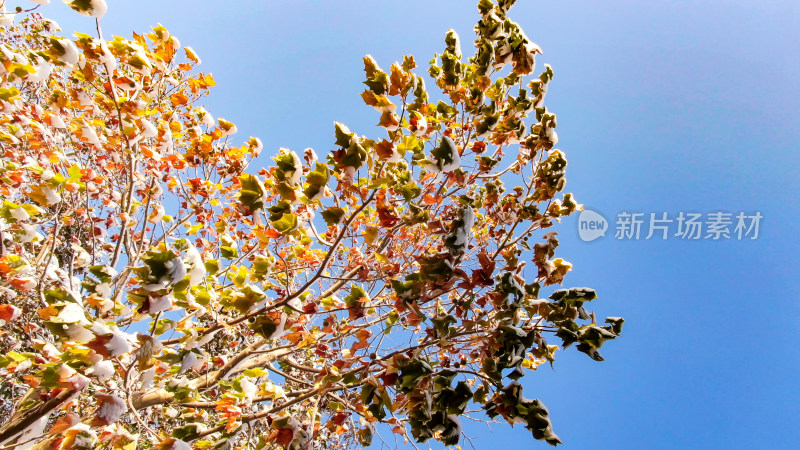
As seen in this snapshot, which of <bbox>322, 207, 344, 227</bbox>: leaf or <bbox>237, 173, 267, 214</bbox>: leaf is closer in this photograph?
<bbox>237, 173, 267, 214</bbox>: leaf

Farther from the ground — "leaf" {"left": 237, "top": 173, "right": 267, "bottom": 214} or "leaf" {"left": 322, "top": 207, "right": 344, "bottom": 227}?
"leaf" {"left": 322, "top": 207, "right": 344, "bottom": 227}

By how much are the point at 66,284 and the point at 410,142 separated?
2.28 metres

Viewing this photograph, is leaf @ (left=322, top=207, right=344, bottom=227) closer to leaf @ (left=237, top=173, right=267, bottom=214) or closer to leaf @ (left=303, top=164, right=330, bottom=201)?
leaf @ (left=303, top=164, right=330, bottom=201)

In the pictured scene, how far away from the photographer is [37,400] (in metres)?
1.98

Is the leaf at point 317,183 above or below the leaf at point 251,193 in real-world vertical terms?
above

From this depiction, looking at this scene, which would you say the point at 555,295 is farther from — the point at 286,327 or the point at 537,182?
the point at 286,327

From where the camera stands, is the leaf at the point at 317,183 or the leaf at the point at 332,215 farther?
the leaf at the point at 332,215

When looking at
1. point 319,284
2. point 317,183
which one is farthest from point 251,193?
point 319,284

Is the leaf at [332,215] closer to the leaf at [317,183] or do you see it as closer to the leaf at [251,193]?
the leaf at [317,183]

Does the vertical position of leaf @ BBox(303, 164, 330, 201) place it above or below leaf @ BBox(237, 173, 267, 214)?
above

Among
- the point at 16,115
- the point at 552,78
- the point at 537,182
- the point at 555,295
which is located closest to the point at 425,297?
the point at 555,295

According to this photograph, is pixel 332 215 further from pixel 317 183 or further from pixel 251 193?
pixel 251 193

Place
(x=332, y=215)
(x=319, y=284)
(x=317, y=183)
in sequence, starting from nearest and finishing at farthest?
(x=317, y=183)
(x=332, y=215)
(x=319, y=284)

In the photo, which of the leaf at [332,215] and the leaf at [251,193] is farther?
the leaf at [332,215]
